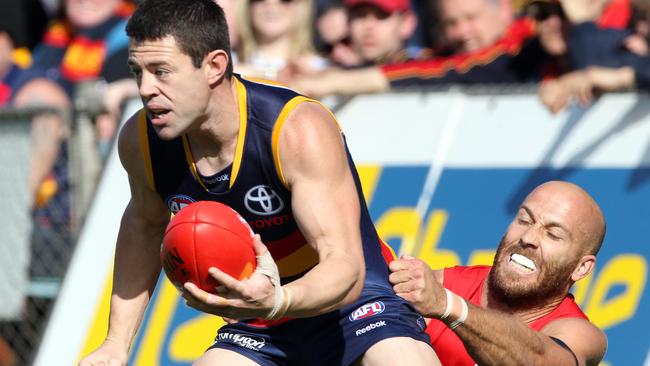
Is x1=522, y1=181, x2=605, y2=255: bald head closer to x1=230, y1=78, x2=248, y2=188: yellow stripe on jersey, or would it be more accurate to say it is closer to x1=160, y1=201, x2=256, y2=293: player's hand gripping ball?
x1=230, y1=78, x2=248, y2=188: yellow stripe on jersey

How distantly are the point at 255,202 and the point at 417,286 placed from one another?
0.67 m

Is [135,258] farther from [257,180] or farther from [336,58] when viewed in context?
[336,58]

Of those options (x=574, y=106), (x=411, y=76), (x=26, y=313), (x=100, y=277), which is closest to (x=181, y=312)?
(x=100, y=277)

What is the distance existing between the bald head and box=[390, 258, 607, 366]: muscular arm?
0.43 meters

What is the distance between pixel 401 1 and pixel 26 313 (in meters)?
3.23

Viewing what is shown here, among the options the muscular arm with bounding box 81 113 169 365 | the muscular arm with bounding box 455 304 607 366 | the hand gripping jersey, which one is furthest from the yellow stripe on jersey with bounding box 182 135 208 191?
the hand gripping jersey

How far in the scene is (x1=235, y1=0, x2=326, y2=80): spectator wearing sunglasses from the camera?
8.15 meters

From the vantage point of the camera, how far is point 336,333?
490 centimetres

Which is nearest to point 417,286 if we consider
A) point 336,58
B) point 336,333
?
point 336,333

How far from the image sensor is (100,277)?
8031 mm

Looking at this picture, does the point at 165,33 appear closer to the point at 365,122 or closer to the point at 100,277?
the point at 365,122

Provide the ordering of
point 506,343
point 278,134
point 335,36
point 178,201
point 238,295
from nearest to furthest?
point 238,295, point 278,134, point 178,201, point 506,343, point 335,36

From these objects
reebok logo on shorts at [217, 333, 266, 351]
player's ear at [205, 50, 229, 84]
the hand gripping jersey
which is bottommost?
the hand gripping jersey

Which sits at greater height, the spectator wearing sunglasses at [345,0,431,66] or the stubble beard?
the spectator wearing sunglasses at [345,0,431,66]
